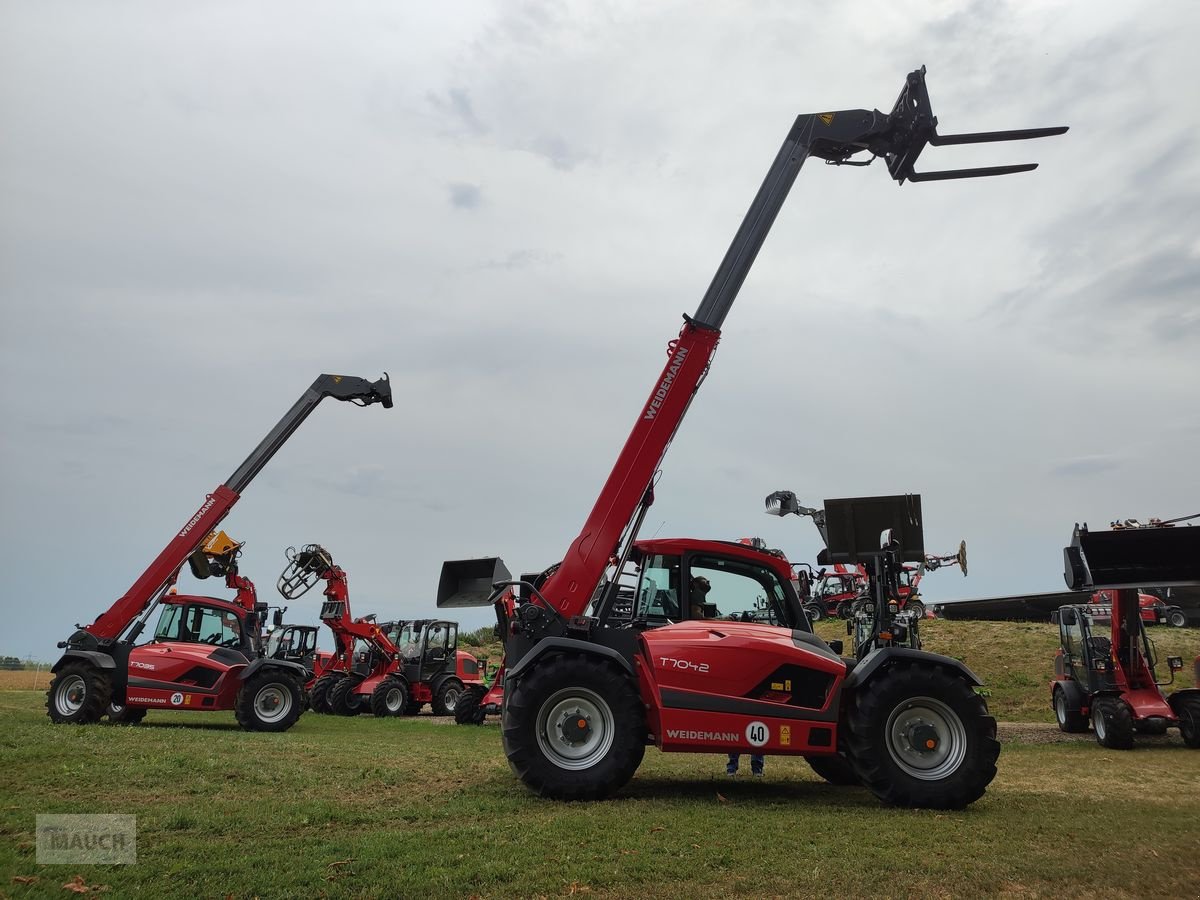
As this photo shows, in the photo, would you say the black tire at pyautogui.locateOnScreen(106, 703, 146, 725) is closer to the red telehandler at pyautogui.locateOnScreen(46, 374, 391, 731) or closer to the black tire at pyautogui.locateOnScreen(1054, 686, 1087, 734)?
the red telehandler at pyautogui.locateOnScreen(46, 374, 391, 731)

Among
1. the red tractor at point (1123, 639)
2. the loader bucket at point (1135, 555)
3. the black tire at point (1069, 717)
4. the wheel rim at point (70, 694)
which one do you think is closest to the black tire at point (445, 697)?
the wheel rim at point (70, 694)

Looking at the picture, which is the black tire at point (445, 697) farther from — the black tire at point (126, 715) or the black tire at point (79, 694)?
the black tire at point (79, 694)

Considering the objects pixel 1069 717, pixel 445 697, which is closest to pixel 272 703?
pixel 445 697

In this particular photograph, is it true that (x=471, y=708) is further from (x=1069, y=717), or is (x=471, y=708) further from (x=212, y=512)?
(x=1069, y=717)

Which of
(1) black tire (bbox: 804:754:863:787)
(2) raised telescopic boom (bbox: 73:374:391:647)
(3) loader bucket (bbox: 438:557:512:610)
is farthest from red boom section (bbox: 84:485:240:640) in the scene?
(1) black tire (bbox: 804:754:863:787)

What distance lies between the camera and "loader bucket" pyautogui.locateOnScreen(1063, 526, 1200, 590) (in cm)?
1432

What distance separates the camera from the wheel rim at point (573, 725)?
8.00 meters

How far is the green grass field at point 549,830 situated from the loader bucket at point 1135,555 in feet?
12.7

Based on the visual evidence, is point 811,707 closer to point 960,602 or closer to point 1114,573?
point 1114,573

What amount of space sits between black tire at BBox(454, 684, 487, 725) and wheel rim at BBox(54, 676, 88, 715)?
25.1 ft

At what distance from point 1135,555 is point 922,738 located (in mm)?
8883

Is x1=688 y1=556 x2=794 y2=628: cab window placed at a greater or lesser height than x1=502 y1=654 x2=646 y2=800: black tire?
greater

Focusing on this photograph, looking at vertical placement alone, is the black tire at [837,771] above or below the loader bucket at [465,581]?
Result: below

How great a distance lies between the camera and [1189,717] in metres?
14.7
